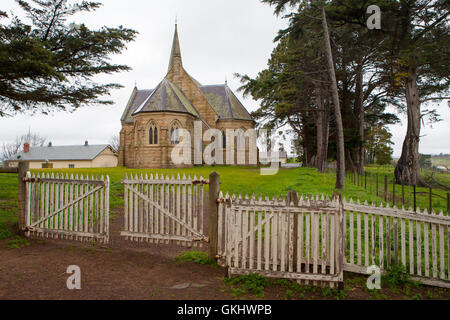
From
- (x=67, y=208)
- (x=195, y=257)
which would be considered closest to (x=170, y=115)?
(x=67, y=208)

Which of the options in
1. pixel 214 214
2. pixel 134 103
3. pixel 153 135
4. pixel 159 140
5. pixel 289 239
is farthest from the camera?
pixel 134 103

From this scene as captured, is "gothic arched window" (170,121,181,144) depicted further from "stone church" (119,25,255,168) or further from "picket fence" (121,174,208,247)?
"picket fence" (121,174,208,247)

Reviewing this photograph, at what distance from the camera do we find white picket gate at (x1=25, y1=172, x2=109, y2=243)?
20.5 ft

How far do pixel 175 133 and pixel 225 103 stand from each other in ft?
40.0

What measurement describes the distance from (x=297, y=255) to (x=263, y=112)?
24747mm

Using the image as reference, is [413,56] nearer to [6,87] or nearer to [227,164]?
[6,87]

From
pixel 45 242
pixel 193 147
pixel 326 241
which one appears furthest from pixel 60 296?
pixel 193 147

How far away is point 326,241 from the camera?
14.8 ft

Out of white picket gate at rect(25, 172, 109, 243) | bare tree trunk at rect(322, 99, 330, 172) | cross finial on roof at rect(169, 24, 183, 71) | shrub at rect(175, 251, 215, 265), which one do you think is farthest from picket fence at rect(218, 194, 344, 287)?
cross finial on roof at rect(169, 24, 183, 71)

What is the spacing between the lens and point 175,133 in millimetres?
30344

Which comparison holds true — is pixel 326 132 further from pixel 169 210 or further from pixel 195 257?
pixel 195 257

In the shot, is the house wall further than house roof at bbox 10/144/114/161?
No

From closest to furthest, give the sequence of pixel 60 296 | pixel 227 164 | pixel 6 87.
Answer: pixel 60 296 < pixel 6 87 < pixel 227 164
